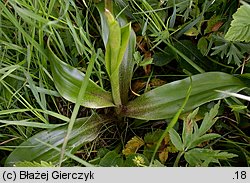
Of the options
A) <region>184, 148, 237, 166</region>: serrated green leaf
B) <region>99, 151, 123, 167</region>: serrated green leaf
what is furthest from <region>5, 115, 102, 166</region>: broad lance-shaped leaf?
<region>184, 148, 237, 166</region>: serrated green leaf

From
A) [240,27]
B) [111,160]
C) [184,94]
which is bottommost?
[111,160]

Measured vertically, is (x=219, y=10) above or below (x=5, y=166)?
above

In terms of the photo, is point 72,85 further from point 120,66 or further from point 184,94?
point 184,94

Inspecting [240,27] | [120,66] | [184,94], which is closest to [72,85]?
[120,66]

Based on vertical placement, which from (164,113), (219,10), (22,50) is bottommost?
(164,113)
